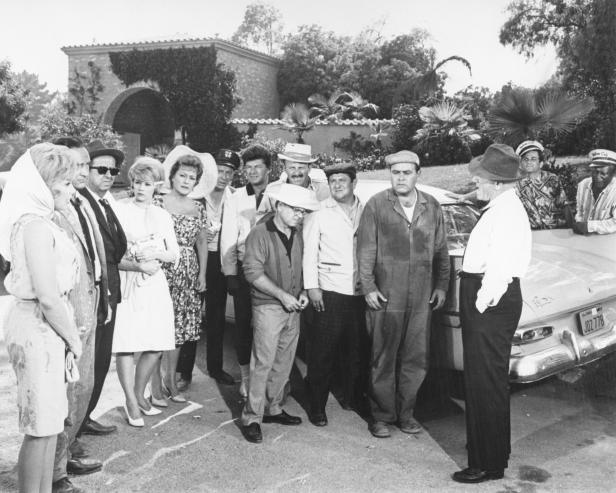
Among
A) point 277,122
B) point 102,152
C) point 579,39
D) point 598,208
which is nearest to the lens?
point 102,152

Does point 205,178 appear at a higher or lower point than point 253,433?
higher

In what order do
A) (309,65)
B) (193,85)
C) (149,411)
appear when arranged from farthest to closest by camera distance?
1. (309,65)
2. (193,85)
3. (149,411)

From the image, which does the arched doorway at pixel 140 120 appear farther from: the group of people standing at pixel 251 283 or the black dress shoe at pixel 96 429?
the black dress shoe at pixel 96 429

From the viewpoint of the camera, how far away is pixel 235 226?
16.0 ft

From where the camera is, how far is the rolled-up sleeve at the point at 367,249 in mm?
4066

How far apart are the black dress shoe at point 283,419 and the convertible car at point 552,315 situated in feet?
3.17

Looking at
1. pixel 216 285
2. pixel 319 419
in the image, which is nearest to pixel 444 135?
pixel 216 285

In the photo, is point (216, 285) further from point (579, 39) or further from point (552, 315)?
point (579, 39)

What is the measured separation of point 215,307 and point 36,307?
2.44 meters

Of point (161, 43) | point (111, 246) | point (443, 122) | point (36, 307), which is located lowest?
point (36, 307)

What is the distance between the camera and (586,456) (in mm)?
3697

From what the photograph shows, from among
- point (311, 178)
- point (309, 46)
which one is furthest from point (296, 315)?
point (309, 46)

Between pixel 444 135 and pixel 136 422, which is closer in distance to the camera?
pixel 136 422

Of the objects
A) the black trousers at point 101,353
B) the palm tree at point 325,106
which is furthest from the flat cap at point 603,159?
the palm tree at point 325,106
